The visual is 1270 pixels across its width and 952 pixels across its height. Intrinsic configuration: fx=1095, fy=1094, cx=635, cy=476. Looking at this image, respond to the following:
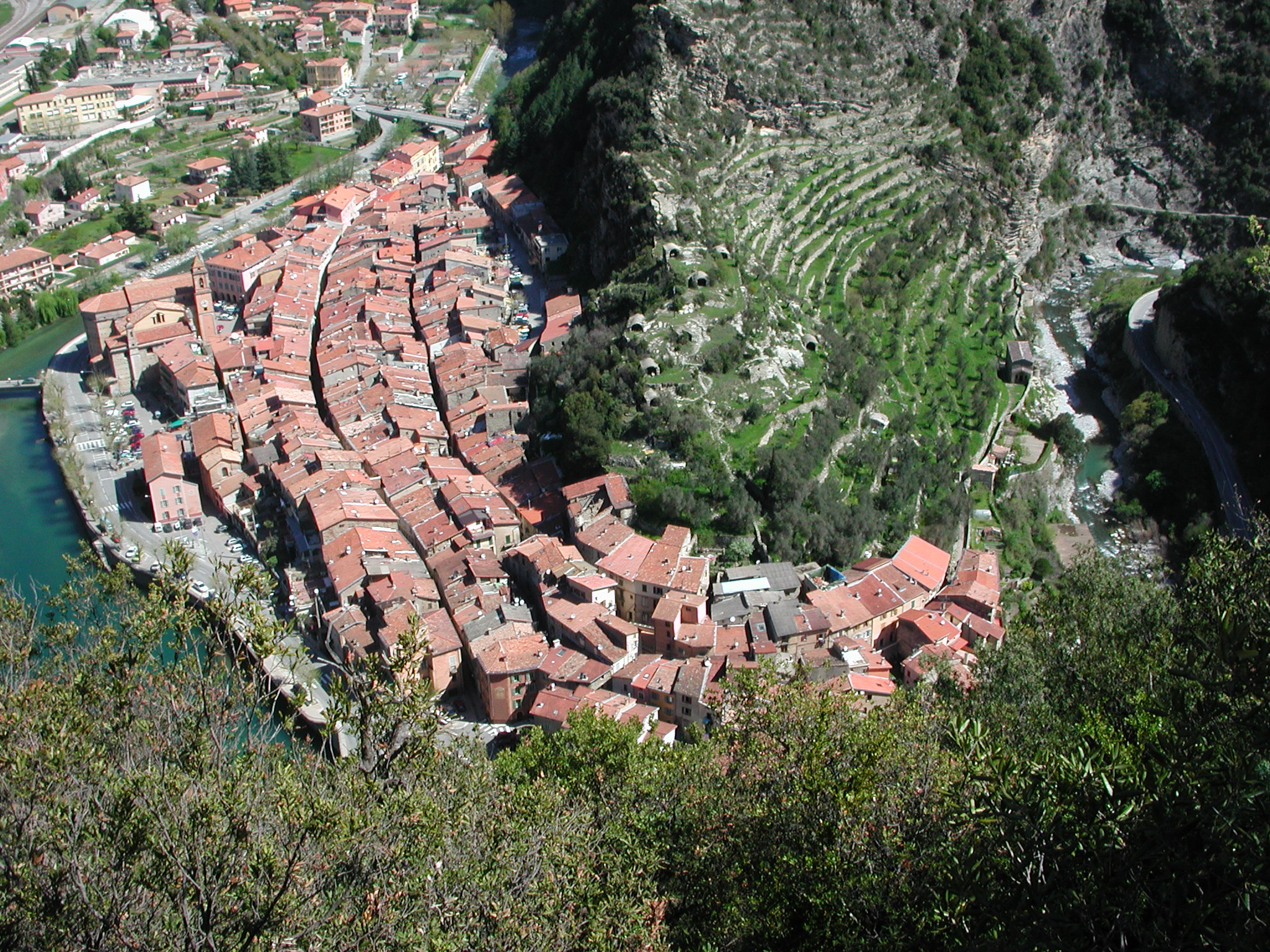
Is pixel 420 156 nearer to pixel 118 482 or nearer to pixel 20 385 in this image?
pixel 20 385

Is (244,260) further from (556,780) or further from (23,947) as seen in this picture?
(23,947)

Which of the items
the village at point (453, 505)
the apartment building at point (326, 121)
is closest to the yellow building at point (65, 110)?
the apartment building at point (326, 121)

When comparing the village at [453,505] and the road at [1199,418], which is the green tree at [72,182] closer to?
the village at [453,505]

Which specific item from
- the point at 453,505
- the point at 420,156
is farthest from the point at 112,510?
the point at 420,156

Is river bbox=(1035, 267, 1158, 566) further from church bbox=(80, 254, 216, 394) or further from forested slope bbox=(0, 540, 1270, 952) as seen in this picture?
church bbox=(80, 254, 216, 394)

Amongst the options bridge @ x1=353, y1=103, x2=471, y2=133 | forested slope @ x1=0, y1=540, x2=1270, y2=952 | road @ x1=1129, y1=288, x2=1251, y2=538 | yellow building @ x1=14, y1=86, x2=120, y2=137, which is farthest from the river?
yellow building @ x1=14, y1=86, x2=120, y2=137
